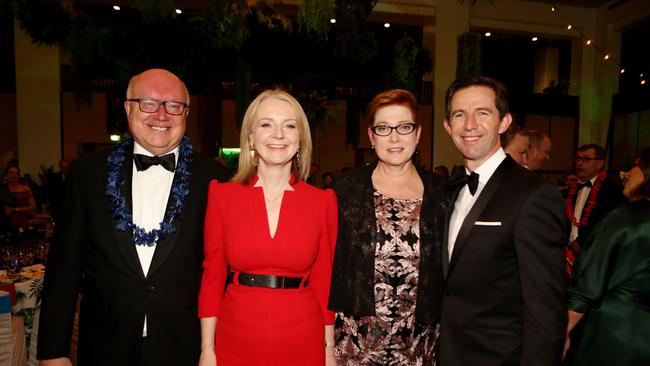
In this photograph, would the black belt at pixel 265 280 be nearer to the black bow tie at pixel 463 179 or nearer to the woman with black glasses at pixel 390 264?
the woman with black glasses at pixel 390 264

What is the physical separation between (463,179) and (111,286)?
1.71m

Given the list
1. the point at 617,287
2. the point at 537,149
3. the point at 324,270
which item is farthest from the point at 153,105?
the point at 537,149

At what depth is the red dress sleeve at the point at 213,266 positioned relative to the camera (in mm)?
2010

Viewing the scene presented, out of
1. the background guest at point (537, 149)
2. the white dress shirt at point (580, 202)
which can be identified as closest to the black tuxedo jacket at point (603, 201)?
the white dress shirt at point (580, 202)

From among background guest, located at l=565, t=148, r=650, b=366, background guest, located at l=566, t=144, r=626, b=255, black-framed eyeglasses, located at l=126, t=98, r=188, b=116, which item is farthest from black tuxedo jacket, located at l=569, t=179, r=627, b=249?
black-framed eyeglasses, located at l=126, t=98, r=188, b=116

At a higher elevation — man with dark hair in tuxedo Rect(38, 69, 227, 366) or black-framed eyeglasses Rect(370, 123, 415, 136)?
black-framed eyeglasses Rect(370, 123, 415, 136)

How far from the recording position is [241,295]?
1.98 m

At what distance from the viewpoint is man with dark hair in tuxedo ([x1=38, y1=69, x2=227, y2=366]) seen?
1.97 meters

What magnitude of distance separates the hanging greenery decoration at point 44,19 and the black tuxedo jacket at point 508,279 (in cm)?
407

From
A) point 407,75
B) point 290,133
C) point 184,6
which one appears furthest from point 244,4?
point 184,6

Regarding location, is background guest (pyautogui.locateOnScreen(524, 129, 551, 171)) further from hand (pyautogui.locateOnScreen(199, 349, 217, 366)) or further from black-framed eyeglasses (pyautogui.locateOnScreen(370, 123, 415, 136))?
hand (pyautogui.locateOnScreen(199, 349, 217, 366))

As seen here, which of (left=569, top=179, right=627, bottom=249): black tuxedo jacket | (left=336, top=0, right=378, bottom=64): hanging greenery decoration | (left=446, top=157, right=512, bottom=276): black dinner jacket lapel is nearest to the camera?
(left=446, top=157, right=512, bottom=276): black dinner jacket lapel

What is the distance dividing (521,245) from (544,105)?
43.3ft

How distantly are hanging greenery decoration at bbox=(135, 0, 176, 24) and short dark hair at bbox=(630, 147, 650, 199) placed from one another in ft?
13.3
